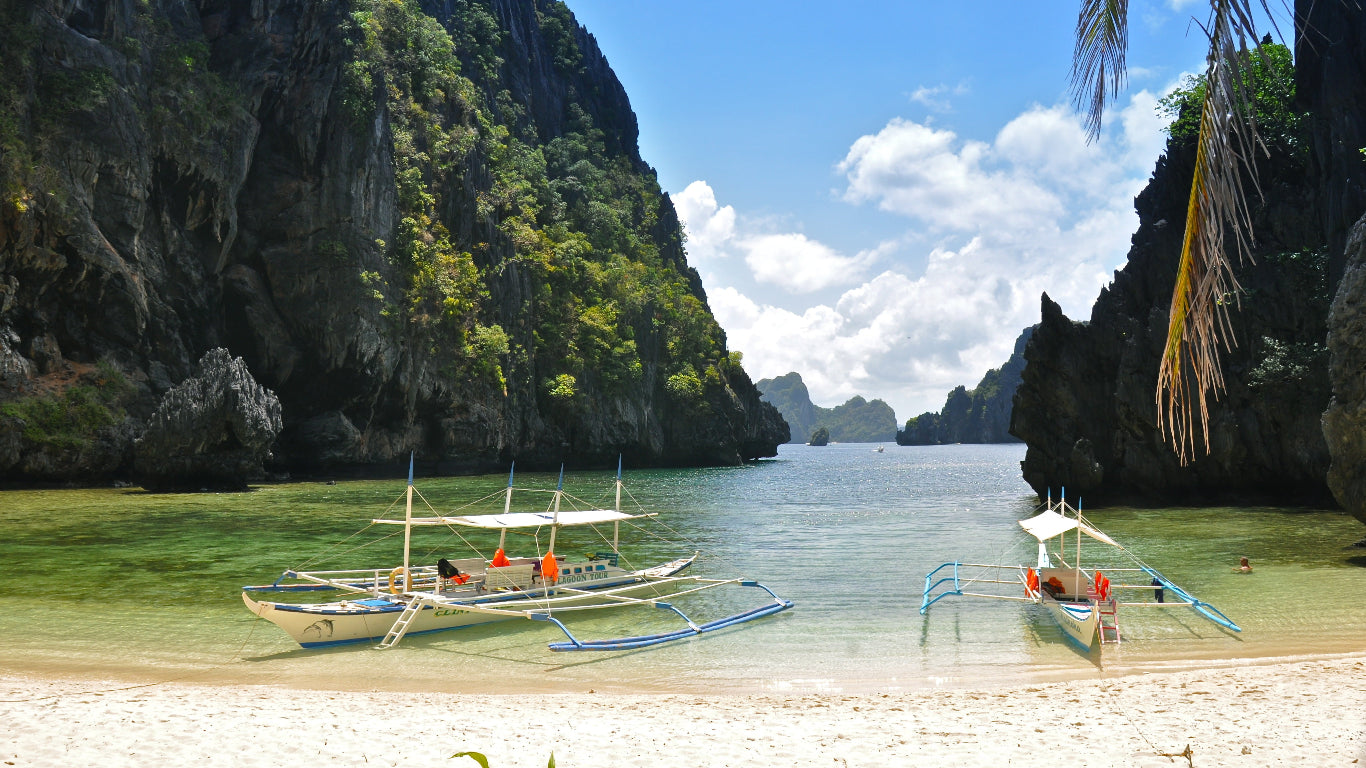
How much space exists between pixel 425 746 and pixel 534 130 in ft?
307

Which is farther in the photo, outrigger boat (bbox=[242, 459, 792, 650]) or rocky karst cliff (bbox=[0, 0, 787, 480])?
rocky karst cliff (bbox=[0, 0, 787, 480])

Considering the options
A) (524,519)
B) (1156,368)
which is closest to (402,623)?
(524,519)

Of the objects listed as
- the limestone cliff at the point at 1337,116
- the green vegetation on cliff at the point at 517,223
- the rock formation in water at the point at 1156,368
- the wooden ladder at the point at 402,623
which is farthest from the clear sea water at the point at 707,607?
the green vegetation on cliff at the point at 517,223

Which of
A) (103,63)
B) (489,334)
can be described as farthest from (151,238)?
(489,334)

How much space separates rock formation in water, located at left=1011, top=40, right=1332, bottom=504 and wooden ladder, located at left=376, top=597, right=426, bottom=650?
123ft

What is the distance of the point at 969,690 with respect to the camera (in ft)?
43.2

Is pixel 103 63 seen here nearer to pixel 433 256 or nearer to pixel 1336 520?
pixel 433 256

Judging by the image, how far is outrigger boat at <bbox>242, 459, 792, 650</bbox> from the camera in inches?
624

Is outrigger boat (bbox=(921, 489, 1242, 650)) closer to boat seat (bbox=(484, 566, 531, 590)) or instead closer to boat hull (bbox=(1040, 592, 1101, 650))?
boat hull (bbox=(1040, 592, 1101, 650))

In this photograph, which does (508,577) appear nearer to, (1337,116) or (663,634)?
(663,634)

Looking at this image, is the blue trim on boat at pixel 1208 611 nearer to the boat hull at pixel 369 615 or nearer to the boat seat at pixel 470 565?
the boat hull at pixel 369 615

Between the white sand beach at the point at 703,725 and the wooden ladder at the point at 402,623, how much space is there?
10.9 ft

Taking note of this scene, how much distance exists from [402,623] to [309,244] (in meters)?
47.3

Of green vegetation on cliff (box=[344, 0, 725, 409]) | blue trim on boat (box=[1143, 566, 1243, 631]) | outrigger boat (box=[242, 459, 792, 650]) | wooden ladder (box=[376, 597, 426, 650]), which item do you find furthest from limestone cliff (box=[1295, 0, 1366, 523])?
green vegetation on cliff (box=[344, 0, 725, 409])
